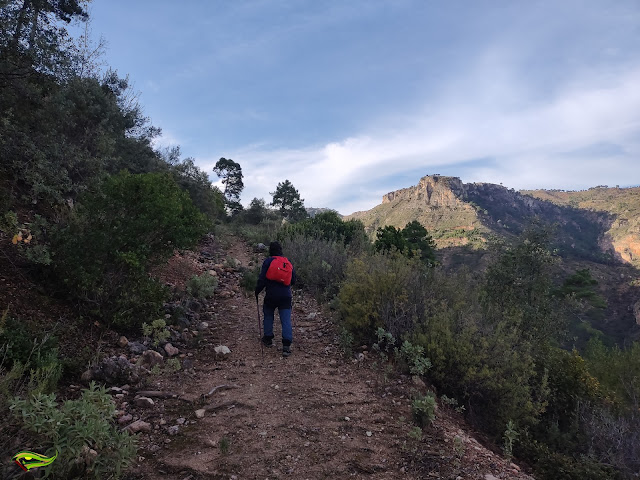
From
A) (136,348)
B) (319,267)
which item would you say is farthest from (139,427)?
(319,267)

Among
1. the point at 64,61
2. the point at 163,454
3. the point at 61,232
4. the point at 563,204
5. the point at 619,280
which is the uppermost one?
the point at 563,204

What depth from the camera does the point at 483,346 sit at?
16.0 ft

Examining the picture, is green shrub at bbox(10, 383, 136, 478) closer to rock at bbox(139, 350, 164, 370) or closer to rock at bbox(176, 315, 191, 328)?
rock at bbox(139, 350, 164, 370)

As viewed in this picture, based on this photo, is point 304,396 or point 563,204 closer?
point 304,396

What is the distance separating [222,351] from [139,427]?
6.79 ft

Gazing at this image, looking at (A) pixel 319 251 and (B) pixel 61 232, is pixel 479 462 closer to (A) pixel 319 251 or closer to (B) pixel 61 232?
(B) pixel 61 232

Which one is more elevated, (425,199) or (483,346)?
(425,199)

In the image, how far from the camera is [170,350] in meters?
5.00

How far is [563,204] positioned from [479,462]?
13967 centimetres

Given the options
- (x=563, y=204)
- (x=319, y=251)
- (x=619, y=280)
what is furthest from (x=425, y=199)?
(x=319, y=251)

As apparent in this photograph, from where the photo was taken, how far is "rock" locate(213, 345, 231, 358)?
5241mm

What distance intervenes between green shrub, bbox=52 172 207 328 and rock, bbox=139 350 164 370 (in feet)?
2.43

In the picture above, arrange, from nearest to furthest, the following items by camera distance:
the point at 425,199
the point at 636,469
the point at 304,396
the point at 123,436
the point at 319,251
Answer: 1. the point at 123,436
2. the point at 304,396
3. the point at 636,469
4. the point at 319,251
5. the point at 425,199

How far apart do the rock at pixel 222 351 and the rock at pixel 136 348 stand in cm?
99
